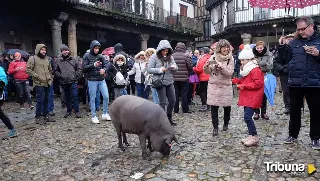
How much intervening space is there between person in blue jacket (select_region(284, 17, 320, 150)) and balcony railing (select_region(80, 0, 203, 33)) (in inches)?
503

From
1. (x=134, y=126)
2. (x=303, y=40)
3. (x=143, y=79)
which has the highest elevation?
(x=303, y=40)

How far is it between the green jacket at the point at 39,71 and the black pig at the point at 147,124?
366cm

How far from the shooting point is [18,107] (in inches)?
423

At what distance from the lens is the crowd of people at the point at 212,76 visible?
4.85 m

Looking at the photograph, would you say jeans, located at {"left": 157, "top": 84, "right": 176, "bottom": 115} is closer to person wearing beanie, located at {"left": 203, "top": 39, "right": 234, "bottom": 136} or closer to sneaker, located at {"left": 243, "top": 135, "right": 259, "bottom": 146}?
person wearing beanie, located at {"left": 203, "top": 39, "right": 234, "bottom": 136}

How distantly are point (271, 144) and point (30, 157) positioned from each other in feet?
14.0

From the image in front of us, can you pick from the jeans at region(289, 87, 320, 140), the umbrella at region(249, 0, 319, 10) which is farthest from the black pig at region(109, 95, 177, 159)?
the umbrella at region(249, 0, 319, 10)

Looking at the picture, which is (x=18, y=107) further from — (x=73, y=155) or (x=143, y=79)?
(x=73, y=155)

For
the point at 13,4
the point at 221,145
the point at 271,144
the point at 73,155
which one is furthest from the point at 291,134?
the point at 13,4

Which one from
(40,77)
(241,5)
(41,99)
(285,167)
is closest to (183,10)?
(241,5)

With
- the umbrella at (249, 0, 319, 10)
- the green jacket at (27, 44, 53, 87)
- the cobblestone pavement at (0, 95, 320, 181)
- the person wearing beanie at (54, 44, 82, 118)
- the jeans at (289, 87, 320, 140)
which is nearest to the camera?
the cobblestone pavement at (0, 95, 320, 181)

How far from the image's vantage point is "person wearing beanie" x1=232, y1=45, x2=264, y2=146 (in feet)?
17.1

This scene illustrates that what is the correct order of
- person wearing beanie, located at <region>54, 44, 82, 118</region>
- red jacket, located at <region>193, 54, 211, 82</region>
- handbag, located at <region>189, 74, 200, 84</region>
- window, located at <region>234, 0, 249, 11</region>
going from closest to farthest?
person wearing beanie, located at <region>54, 44, 82, 118</region> → red jacket, located at <region>193, 54, 211, 82</region> → handbag, located at <region>189, 74, 200, 84</region> → window, located at <region>234, 0, 249, 11</region>

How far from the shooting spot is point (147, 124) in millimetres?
4621
